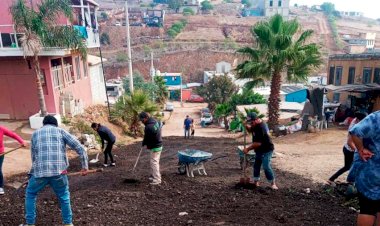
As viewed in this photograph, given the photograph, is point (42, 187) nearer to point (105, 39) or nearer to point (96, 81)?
point (96, 81)

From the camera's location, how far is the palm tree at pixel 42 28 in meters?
12.3

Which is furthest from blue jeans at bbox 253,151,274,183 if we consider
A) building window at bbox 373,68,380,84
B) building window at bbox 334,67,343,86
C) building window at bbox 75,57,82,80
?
building window at bbox 334,67,343,86

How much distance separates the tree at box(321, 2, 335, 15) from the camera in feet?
411

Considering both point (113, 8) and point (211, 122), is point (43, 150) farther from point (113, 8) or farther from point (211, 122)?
A: point (113, 8)

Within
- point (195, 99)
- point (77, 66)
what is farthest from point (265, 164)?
point (195, 99)

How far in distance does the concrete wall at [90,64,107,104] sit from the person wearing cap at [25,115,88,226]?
17.7 meters

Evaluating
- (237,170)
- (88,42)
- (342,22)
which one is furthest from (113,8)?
→ (237,170)

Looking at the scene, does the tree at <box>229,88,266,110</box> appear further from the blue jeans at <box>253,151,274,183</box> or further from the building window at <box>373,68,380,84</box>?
the blue jeans at <box>253,151,274,183</box>

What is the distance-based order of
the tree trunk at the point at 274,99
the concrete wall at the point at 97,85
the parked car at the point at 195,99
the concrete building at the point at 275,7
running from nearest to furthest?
the tree trunk at the point at 274,99 → the concrete wall at the point at 97,85 → the parked car at the point at 195,99 → the concrete building at the point at 275,7

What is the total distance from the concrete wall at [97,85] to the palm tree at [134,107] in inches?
209

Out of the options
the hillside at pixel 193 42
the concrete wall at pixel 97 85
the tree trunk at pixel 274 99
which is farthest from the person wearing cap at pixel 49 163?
the hillside at pixel 193 42

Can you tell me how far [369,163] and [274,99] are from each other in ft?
46.4

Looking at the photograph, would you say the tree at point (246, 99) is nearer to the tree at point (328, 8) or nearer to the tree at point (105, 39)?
the tree at point (105, 39)

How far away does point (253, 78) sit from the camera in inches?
662
